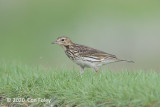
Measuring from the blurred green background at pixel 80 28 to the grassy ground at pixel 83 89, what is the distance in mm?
6859

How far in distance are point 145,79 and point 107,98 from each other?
0.99 metres

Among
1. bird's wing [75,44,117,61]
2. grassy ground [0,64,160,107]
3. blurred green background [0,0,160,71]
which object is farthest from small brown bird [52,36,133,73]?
blurred green background [0,0,160,71]

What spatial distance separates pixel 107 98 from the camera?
319 inches

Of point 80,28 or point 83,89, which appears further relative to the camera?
point 80,28

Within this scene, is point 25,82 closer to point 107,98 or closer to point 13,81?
point 13,81

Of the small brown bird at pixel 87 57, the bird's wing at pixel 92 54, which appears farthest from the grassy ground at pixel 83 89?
the bird's wing at pixel 92 54

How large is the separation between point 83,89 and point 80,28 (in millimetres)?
13825

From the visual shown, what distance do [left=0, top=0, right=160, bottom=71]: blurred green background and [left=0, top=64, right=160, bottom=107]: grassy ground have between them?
6859 mm

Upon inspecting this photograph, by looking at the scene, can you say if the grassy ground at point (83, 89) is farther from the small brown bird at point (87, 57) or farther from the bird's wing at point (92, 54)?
the bird's wing at point (92, 54)

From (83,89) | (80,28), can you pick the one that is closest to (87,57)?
(83,89)

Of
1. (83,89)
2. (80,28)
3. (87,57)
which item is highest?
(80,28)

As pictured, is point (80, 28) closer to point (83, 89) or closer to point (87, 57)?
point (87, 57)

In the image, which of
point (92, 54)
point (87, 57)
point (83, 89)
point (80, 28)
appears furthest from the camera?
point (80, 28)

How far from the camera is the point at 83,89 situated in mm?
8578
